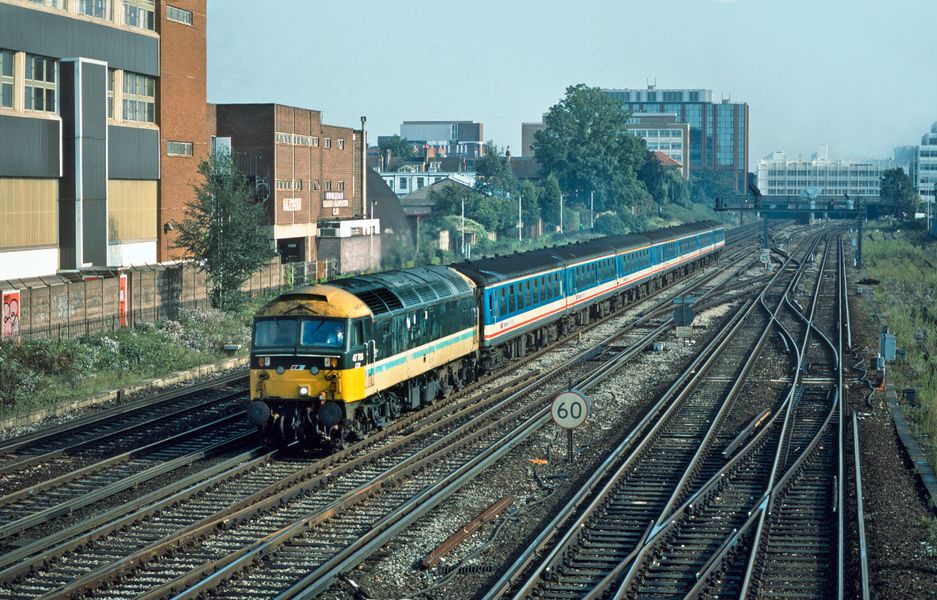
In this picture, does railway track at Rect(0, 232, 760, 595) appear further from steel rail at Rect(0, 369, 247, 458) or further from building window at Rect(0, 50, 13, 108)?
building window at Rect(0, 50, 13, 108)

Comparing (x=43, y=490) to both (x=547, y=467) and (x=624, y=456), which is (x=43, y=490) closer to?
(x=547, y=467)

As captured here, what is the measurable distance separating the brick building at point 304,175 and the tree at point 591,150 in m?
47.3

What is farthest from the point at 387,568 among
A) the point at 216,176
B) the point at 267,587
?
the point at 216,176

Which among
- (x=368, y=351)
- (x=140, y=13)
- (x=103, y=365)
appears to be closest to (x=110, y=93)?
(x=140, y=13)

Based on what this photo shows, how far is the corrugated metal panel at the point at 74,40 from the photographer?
3647cm

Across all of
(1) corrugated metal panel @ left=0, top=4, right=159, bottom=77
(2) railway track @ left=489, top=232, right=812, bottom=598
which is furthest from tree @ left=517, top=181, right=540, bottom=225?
(2) railway track @ left=489, top=232, right=812, bottom=598

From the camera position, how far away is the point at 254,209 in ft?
143

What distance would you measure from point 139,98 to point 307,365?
2715 cm

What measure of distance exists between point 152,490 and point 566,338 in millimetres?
22218

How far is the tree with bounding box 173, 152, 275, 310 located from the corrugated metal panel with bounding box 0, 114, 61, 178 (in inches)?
214

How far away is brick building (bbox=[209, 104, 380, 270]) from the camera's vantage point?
60594mm

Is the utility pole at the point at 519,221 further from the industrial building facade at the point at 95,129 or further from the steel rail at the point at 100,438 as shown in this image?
the steel rail at the point at 100,438

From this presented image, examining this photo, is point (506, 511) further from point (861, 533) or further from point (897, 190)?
point (897, 190)

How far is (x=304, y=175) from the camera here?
64.4 metres
